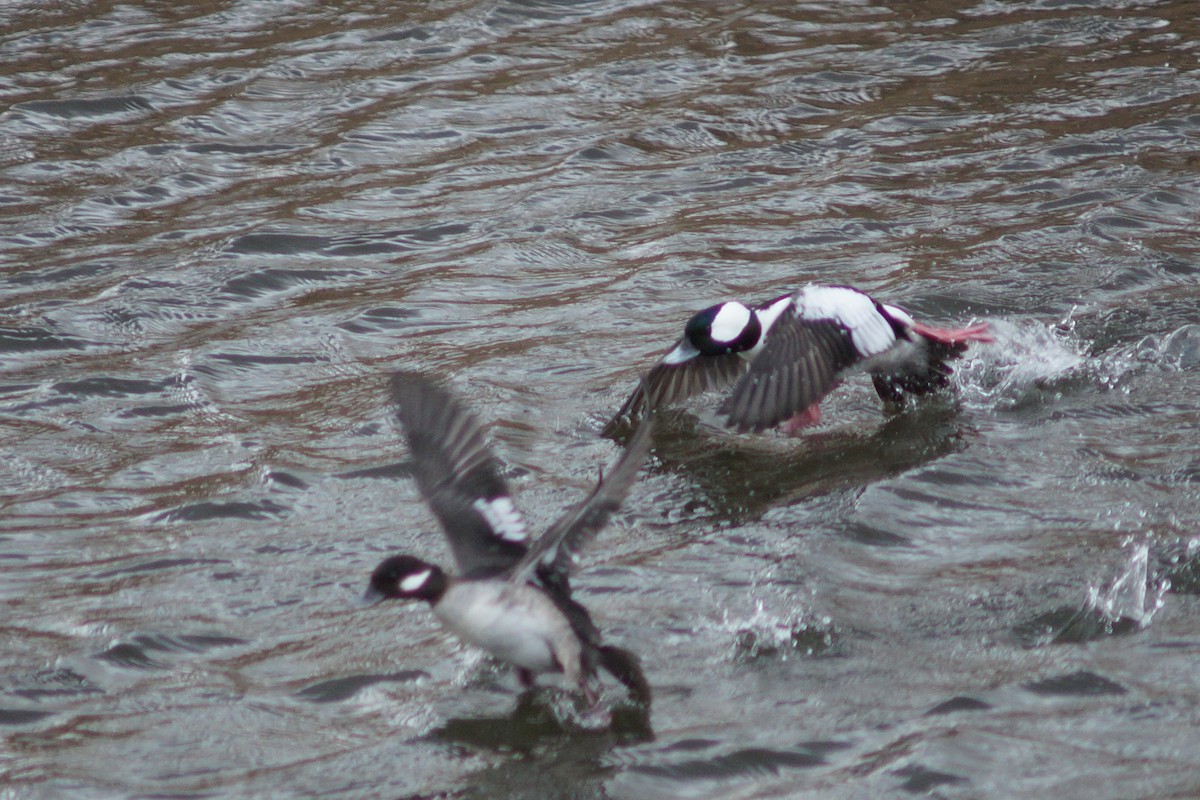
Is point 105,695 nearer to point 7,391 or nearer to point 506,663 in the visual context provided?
point 506,663

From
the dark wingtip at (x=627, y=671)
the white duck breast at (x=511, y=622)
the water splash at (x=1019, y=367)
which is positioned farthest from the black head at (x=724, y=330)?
the white duck breast at (x=511, y=622)

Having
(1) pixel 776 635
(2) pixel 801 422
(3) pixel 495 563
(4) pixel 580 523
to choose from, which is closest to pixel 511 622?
(3) pixel 495 563

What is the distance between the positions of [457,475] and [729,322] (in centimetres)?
264

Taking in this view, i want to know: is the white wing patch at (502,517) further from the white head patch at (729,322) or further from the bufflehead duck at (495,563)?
the white head patch at (729,322)

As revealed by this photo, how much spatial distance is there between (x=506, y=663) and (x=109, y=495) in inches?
89.5

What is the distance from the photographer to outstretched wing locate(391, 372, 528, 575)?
4.81 m

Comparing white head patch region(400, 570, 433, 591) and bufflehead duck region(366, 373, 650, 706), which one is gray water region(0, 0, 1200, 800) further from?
white head patch region(400, 570, 433, 591)

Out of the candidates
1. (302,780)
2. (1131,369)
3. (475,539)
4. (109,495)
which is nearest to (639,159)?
(1131,369)

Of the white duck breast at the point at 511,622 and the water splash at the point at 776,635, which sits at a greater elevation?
the white duck breast at the point at 511,622

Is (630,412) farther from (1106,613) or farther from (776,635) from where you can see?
(1106,613)

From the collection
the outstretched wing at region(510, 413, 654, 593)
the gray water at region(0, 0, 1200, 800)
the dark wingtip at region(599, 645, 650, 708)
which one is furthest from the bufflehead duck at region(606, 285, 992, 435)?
the outstretched wing at region(510, 413, 654, 593)

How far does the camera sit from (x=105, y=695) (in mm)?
4816

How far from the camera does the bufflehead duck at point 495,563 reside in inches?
175

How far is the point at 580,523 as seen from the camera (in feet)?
14.3
